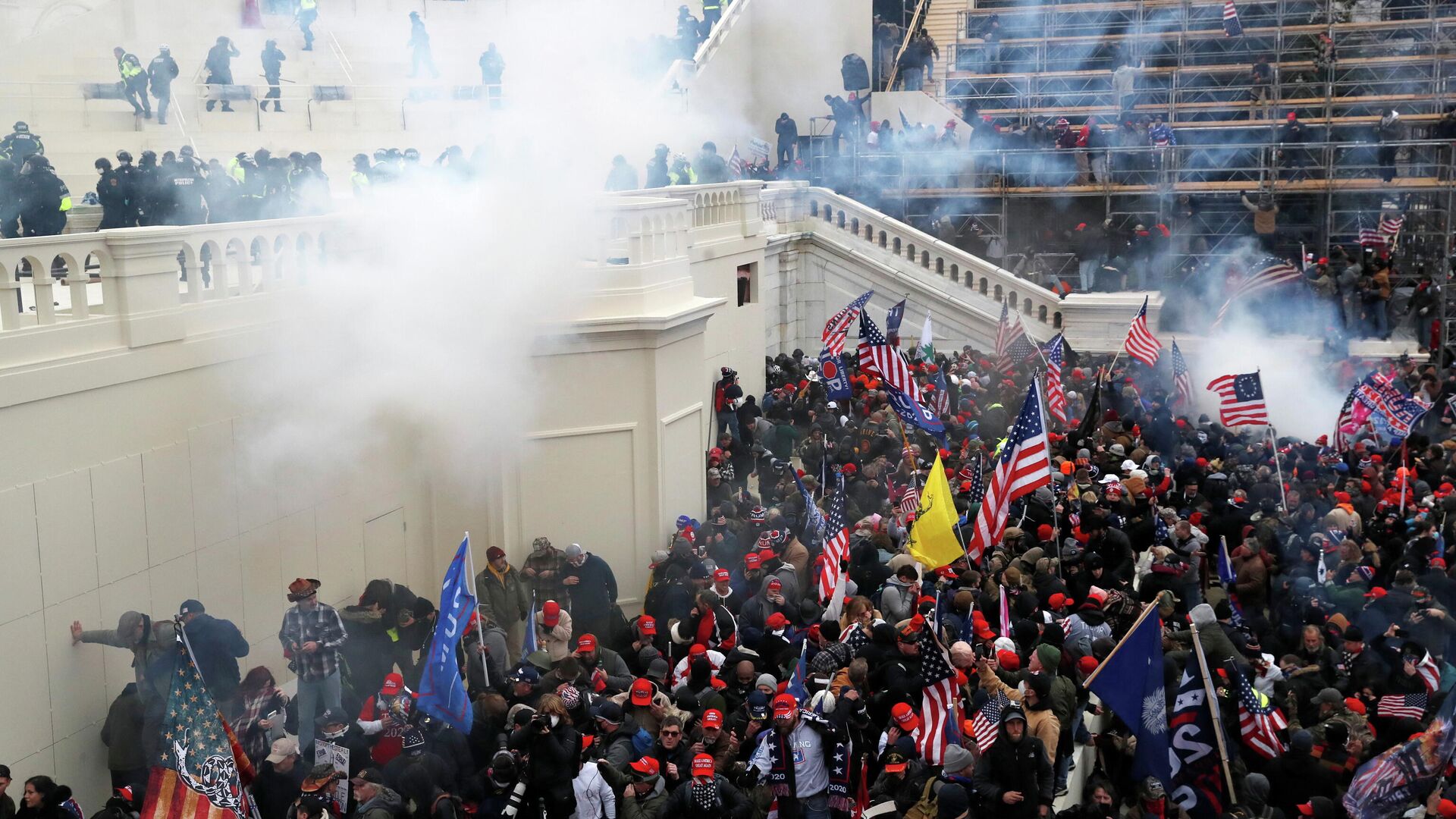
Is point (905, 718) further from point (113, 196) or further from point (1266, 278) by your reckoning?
point (1266, 278)

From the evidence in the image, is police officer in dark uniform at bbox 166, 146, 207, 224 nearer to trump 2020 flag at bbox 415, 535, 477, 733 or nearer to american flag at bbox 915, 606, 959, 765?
trump 2020 flag at bbox 415, 535, 477, 733

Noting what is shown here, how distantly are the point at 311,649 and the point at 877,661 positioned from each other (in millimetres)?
3511

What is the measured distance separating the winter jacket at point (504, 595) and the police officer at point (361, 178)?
4028 mm

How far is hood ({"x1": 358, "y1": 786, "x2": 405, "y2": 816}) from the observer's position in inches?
311

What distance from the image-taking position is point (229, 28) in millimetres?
23234

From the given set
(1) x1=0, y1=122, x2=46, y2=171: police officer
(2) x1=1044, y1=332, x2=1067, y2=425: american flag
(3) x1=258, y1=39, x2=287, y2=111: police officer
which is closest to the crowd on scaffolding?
(2) x1=1044, y1=332, x2=1067, y2=425: american flag

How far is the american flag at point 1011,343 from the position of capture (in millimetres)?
18062

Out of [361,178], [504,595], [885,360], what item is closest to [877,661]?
[504,595]

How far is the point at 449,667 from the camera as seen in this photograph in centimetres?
879

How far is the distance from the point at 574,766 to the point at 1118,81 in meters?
22.6

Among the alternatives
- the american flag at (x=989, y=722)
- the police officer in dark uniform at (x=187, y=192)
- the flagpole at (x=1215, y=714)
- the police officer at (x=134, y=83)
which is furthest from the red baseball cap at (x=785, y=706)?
the police officer at (x=134, y=83)

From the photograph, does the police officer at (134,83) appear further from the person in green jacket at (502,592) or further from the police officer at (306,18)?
the person in green jacket at (502,592)

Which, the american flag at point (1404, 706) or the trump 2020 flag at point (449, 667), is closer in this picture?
the trump 2020 flag at point (449, 667)

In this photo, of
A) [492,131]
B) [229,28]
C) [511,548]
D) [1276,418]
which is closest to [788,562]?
[511,548]
